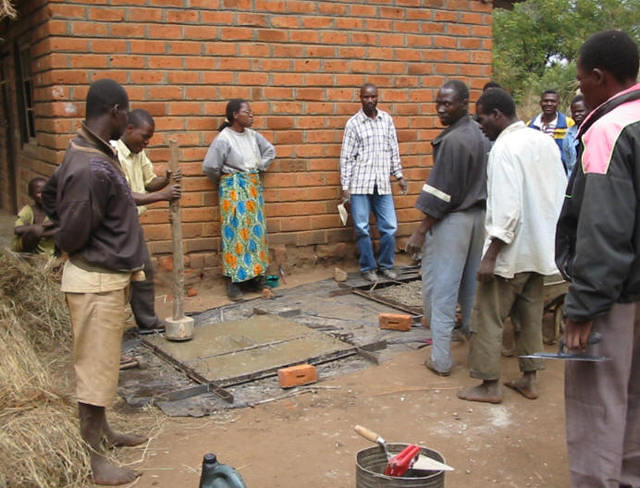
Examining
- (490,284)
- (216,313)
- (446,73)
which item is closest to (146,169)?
(216,313)

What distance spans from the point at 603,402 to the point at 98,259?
8.04 feet

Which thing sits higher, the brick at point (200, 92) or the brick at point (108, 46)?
the brick at point (108, 46)

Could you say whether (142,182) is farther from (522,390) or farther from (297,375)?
(522,390)

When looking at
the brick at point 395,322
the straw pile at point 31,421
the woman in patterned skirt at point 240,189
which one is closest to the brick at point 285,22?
the woman in patterned skirt at point 240,189

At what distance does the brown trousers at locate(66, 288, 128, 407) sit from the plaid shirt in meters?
4.37

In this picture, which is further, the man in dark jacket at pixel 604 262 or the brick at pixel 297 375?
the brick at pixel 297 375

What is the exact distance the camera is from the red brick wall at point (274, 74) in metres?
6.80

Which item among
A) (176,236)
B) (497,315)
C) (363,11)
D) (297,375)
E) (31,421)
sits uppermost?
(363,11)

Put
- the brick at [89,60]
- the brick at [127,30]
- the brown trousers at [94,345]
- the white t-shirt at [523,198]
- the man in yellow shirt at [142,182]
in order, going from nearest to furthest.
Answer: the brown trousers at [94,345]
the white t-shirt at [523,198]
the man in yellow shirt at [142,182]
the brick at [89,60]
the brick at [127,30]

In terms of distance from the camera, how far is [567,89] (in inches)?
806

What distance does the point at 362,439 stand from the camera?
13.9 feet

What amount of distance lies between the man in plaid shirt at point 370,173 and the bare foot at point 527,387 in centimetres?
296

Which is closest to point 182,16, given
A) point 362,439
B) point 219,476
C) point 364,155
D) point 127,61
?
point 127,61

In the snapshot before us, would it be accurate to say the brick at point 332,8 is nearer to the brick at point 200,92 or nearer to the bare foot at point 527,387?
the brick at point 200,92
